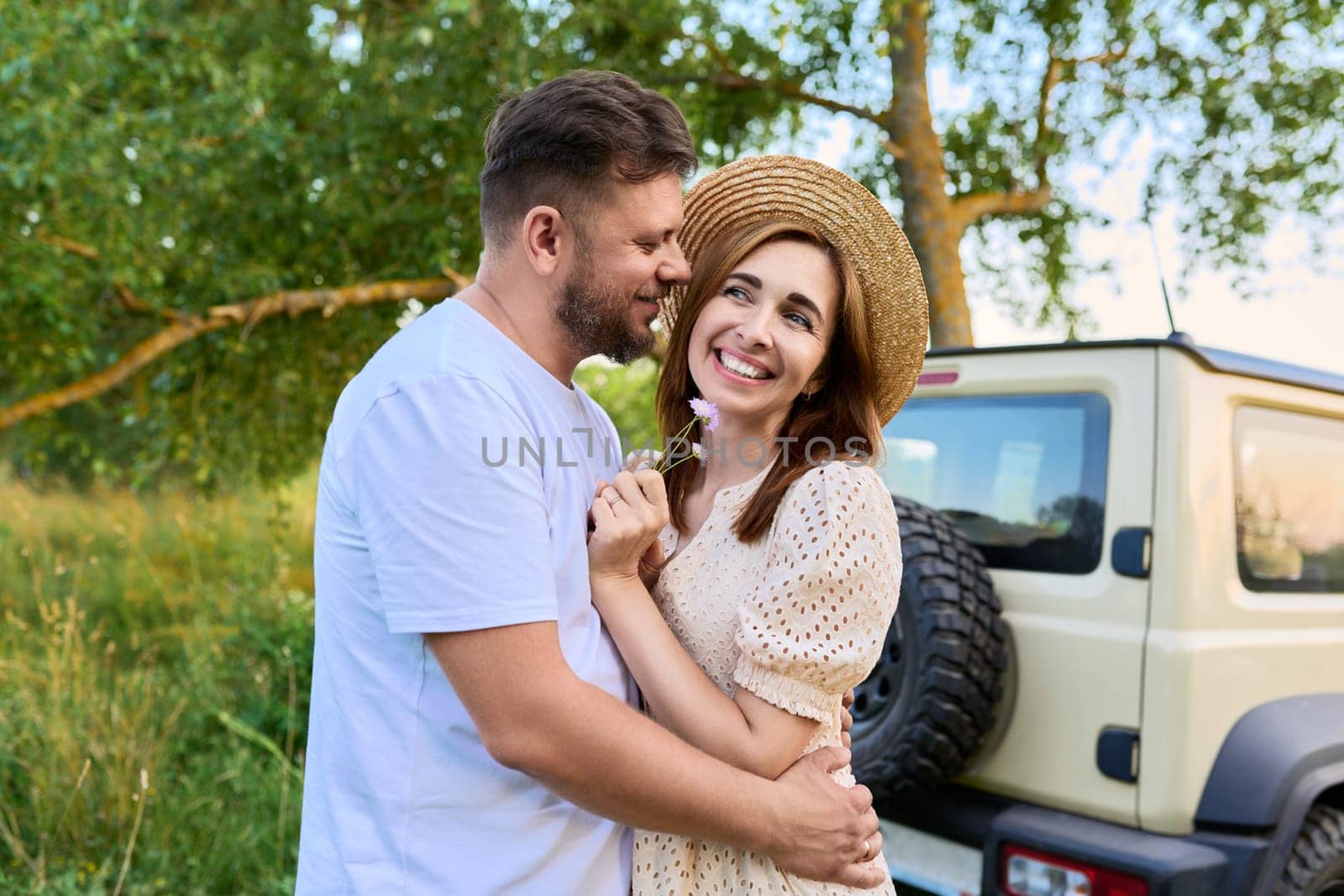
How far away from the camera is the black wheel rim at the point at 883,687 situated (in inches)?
112

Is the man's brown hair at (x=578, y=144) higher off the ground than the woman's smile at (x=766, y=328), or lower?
higher

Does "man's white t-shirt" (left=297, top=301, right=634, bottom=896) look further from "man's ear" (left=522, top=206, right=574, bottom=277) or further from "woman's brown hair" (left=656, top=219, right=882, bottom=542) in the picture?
"woman's brown hair" (left=656, top=219, right=882, bottom=542)

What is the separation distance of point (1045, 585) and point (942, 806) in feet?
2.17

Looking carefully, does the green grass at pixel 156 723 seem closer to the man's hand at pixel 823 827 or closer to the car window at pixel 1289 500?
the man's hand at pixel 823 827

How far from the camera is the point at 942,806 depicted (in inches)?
116

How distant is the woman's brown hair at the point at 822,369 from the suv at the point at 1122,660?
451 mm

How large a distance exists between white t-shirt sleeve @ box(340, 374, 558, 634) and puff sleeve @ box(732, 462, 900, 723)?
381 mm

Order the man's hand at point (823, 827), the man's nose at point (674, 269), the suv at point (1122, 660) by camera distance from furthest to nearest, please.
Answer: the suv at point (1122, 660) → the man's nose at point (674, 269) → the man's hand at point (823, 827)

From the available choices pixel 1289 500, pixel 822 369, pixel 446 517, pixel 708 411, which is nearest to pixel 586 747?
pixel 446 517

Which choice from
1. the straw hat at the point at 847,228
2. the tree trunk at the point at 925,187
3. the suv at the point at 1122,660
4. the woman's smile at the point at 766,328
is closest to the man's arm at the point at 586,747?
the woman's smile at the point at 766,328

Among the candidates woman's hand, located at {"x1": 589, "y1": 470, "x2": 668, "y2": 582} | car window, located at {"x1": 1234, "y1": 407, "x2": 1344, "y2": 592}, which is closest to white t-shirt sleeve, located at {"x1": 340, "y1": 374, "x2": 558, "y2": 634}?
woman's hand, located at {"x1": 589, "y1": 470, "x2": 668, "y2": 582}

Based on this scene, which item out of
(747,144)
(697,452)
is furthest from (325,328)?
(697,452)

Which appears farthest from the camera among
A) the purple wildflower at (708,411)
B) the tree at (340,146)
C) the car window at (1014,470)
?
the tree at (340,146)

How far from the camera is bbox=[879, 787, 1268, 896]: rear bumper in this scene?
2527 millimetres
